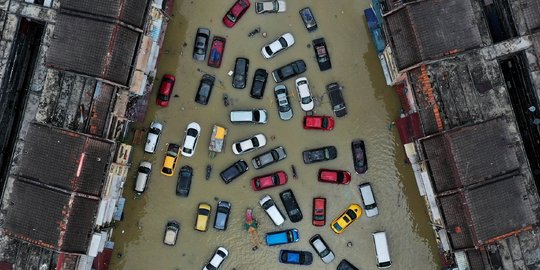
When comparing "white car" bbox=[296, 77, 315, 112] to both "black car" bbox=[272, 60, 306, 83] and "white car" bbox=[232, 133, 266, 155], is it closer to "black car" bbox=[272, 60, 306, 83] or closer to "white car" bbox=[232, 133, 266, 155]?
"black car" bbox=[272, 60, 306, 83]

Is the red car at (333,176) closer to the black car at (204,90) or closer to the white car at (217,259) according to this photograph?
the white car at (217,259)

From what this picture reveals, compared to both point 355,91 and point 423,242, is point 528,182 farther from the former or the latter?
point 355,91

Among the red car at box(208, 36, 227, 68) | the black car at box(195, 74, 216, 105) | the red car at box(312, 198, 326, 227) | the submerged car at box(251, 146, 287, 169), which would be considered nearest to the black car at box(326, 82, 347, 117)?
the submerged car at box(251, 146, 287, 169)

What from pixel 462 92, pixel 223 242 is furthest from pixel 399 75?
pixel 223 242

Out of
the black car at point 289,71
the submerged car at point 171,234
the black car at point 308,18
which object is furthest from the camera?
the black car at point 308,18

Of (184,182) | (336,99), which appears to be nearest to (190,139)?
(184,182)

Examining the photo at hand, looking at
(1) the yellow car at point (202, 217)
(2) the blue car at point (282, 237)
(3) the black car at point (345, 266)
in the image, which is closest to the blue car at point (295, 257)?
(2) the blue car at point (282, 237)

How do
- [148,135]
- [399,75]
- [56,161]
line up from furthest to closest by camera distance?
[148,135] < [399,75] < [56,161]
